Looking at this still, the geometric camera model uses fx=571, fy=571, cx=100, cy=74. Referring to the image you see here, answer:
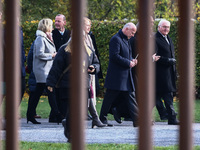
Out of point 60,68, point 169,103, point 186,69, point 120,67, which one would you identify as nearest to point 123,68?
point 120,67

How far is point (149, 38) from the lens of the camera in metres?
0.96

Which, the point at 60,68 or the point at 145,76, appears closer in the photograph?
the point at 145,76

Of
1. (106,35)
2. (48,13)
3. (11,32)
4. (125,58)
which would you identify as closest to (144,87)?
(11,32)

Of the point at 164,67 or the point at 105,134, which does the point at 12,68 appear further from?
the point at 164,67

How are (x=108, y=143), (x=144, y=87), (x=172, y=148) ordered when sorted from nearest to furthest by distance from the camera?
(x=144, y=87) < (x=172, y=148) < (x=108, y=143)

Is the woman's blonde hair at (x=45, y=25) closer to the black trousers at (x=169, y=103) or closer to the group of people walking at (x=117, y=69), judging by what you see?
the group of people walking at (x=117, y=69)

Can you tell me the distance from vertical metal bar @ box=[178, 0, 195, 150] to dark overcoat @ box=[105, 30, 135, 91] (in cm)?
821

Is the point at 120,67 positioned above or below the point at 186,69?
below

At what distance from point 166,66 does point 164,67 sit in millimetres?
52

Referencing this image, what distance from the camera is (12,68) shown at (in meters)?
0.96

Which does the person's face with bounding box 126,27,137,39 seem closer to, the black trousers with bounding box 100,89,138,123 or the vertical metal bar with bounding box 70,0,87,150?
the black trousers with bounding box 100,89,138,123

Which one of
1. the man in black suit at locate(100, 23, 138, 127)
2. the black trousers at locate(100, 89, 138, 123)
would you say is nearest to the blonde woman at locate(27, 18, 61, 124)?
the black trousers at locate(100, 89, 138, 123)

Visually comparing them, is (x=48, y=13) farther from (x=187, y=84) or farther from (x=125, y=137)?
(x=187, y=84)

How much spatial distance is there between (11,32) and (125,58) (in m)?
8.25
